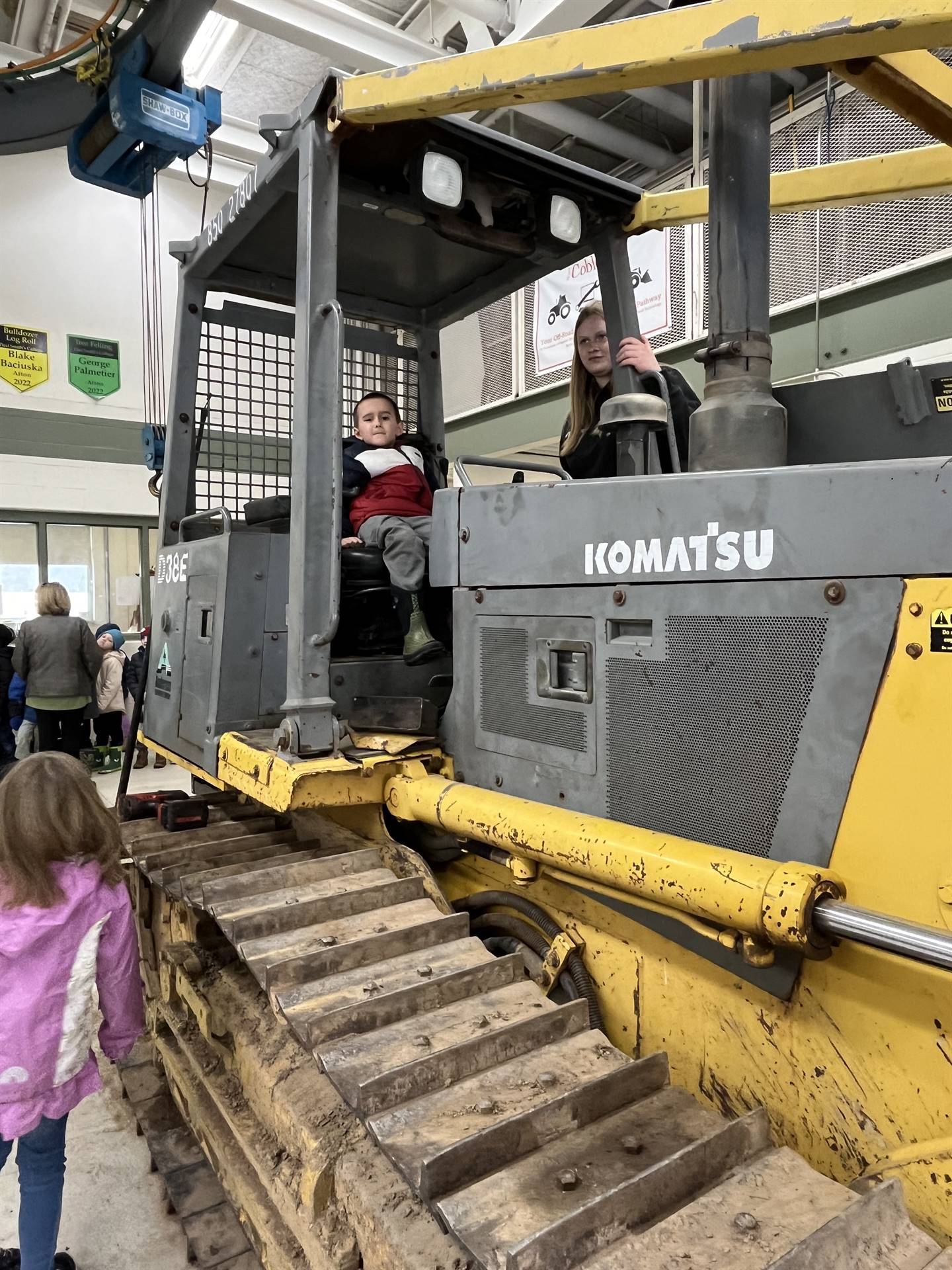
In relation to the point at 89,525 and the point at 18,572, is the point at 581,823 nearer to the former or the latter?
the point at 18,572

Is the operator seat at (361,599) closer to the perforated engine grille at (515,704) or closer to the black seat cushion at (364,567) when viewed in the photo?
the black seat cushion at (364,567)

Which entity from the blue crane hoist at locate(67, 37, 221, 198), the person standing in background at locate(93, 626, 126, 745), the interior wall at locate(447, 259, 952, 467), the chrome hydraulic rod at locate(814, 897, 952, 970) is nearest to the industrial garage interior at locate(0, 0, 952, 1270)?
the chrome hydraulic rod at locate(814, 897, 952, 970)

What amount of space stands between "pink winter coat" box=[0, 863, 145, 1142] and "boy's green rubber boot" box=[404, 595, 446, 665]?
3.31 ft

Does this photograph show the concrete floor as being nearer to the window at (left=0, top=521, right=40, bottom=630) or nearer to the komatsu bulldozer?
the komatsu bulldozer

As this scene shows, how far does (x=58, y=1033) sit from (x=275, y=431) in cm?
241

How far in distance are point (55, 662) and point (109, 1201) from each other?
648cm

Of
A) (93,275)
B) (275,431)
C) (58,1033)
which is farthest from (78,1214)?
(93,275)

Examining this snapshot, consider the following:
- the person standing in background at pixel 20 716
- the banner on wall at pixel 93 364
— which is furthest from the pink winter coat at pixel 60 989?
the banner on wall at pixel 93 364

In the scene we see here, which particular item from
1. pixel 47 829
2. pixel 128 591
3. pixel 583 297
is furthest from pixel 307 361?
pixel 128 591

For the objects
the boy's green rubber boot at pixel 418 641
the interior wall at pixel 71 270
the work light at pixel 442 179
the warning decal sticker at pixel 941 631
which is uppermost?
the interior wall at pixel 71 270

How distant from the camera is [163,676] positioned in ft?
12.1

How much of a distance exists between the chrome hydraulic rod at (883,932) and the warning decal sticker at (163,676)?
8.83 feet

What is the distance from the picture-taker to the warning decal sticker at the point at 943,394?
2135 mm

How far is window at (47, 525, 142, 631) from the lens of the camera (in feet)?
37.6
